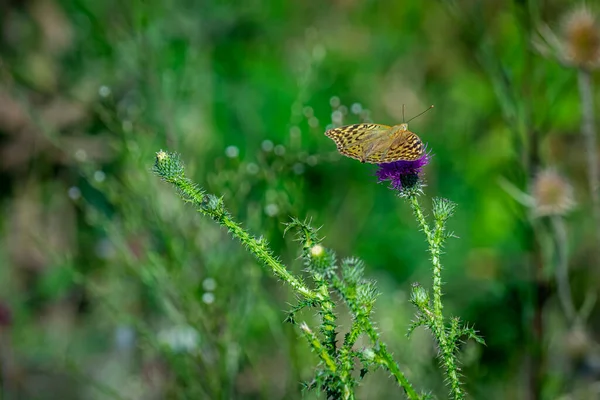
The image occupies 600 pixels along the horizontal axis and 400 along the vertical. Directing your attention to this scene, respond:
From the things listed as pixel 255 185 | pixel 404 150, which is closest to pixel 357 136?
pixel 404 150

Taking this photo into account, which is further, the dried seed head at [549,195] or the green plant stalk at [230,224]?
→ the dried seed head at [549,195]

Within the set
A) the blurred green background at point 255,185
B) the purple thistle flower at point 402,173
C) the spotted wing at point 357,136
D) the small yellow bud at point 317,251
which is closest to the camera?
Answer: the small yellow bud at point 317,251

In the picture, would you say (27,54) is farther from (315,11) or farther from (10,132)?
(315,11)

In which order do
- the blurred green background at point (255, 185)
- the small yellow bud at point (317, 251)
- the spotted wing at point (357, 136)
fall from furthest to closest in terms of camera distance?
the blurred green background at point (255, 185), the spotted wing at point (357, 136), the small yellow bud at point (317, 251)

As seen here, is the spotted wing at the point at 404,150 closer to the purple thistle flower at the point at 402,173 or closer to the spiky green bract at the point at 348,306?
the purple thistle flower at the point at 402,173

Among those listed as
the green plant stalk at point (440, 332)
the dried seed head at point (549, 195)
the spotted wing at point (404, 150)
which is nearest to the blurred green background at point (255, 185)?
the dried seed head at point (549, 195)

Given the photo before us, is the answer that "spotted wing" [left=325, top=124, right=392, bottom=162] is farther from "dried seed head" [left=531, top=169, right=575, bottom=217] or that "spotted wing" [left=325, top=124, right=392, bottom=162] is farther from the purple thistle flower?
"dried seed head" [left=531, top=169, right=575, bottom=217]

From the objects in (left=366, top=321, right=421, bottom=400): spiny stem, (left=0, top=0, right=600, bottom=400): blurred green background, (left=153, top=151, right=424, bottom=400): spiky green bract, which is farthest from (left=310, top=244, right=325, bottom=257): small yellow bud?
(left=0, top=0, right=600, bottom=400): blurred green background

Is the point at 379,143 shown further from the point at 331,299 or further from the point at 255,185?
the point at 255,185
